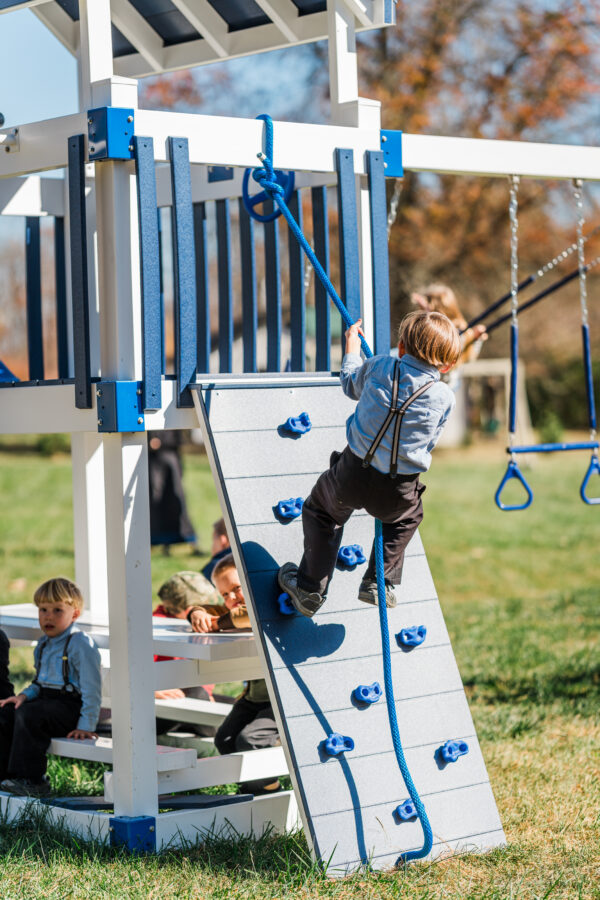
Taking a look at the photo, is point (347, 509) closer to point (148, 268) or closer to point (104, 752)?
point (148, 268)

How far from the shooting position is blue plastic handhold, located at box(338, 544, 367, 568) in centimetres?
446

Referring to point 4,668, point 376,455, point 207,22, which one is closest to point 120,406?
point 376,455

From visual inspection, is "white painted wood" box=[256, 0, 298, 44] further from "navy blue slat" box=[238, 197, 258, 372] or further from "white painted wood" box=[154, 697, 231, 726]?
"white painted wood" box=[154, 697, 231, 726]

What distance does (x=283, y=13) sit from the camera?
5.52 metres

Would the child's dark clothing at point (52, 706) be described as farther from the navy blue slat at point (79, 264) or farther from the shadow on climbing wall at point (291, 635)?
the navy blue slat at point (79, 264)

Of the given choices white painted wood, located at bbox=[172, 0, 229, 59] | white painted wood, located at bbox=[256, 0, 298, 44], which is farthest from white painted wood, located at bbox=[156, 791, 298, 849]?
white painted wood, located at bbox=[172, 0, 229, 59]

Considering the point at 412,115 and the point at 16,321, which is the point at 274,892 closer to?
the point at 412,115

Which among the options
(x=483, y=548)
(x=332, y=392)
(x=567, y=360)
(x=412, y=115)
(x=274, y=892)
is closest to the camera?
(x=274, y=892)

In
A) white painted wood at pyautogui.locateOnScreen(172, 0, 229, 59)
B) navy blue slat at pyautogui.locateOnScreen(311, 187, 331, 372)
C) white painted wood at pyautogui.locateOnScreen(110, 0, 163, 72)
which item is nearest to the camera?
navy blue slat at pyautogui.locateOnScreen(311, 187, 331, 372)

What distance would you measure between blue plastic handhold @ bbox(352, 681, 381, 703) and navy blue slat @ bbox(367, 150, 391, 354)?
1.46 m

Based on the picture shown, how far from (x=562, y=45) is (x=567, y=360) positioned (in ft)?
37.0

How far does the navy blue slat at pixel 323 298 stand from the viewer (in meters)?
5.07

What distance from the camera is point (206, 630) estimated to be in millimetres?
4852

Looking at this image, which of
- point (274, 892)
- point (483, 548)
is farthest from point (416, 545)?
point (483, 548)
